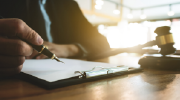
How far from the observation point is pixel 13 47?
298 mm

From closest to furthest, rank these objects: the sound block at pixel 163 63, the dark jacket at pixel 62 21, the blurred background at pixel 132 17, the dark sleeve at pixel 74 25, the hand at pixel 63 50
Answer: the sound block at pixel 163 63
the hand at pixel 63 50
the dark jacket at pixel 62 21
the dark sleeve at pixel 74 25
the blurred background at pixel 132 17

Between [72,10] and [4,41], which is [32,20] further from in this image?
[4,41]

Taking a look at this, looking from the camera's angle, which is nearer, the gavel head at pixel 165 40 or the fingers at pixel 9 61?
the fingers at pixel 9 61

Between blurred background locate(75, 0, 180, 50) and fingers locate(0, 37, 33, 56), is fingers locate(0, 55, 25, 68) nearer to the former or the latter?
fingers locate(0, 37, 33, 56)

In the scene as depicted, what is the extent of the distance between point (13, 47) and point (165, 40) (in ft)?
1.56

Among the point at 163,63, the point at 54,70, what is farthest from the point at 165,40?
the point at 54,70

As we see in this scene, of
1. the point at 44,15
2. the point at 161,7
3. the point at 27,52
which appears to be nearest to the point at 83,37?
the point at 44,15

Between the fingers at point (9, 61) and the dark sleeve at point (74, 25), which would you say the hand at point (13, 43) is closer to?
the fingers at point (9, 61)

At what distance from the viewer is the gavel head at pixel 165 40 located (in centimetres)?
49

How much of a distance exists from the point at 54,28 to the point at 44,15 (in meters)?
0.12

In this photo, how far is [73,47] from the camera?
2.75 feet

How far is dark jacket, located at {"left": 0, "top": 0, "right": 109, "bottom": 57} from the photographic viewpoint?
2.86 ft

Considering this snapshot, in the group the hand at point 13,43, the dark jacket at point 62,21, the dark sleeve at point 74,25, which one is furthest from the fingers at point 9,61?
the dark sleeve at point 74,25

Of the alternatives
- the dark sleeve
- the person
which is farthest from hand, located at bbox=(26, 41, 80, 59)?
the dark sleeve
